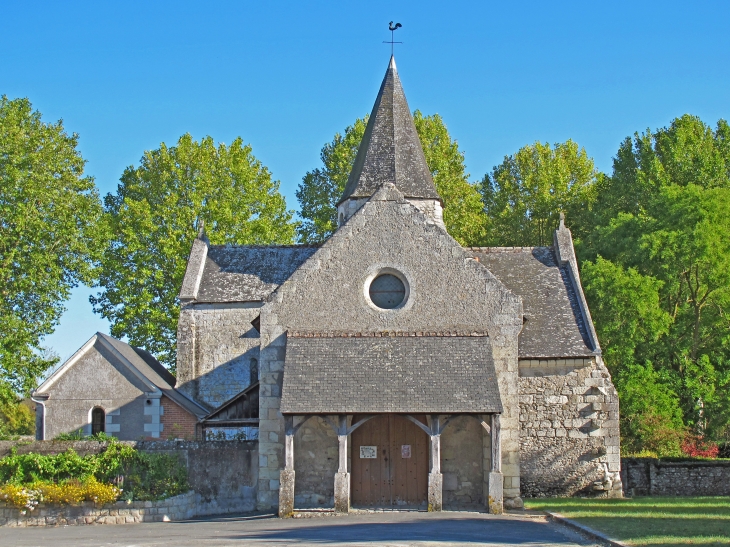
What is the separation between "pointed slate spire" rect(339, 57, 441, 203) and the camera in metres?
29.0

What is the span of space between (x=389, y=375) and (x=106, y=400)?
1126cm

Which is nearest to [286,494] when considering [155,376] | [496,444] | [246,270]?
[496,444]

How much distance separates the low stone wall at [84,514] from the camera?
18.7m

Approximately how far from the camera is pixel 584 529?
1509 centimetres

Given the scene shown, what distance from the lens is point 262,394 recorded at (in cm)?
2139

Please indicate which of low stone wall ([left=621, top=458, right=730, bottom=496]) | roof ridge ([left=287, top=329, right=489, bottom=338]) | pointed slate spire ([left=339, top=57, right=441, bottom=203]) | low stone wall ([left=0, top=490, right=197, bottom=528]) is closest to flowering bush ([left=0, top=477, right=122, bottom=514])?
low stone wall ([left=0, top=490, right=197, bottom=528])

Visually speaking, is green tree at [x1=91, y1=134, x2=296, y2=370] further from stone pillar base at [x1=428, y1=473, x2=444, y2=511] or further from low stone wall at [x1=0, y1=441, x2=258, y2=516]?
stone pillar base at [x1=428, y1=473, x2=444, y2=511]

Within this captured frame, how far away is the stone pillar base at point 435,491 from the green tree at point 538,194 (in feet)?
86.0

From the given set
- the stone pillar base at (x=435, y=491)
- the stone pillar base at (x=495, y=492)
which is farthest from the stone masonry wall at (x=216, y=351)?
the stone pillar base at (x=495, y=492)

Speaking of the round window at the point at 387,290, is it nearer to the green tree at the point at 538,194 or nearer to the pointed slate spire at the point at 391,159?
the pointed slate spire at the point at 391,159

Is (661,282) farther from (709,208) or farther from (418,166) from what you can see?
(418,166)

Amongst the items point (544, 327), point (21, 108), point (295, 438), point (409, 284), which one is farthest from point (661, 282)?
point (21, 108)

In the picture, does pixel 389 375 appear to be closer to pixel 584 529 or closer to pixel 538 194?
pixel 584 529

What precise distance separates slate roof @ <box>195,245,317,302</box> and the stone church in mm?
5495
